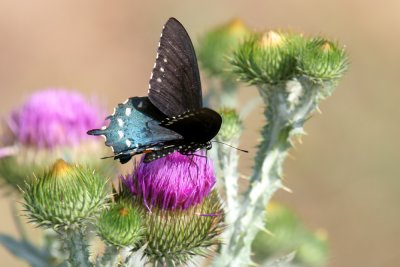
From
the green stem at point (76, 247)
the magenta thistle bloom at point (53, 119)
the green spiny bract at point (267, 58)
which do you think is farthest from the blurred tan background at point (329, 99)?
the green stem at point (76, 247)

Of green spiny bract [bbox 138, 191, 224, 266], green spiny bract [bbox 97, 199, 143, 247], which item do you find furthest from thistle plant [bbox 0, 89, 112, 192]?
green spiny bract [bbox 97, 199, 143, 247]

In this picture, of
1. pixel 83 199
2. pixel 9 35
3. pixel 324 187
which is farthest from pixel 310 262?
pixel 9 35

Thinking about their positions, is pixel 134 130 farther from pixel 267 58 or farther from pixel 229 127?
pixel 267 58

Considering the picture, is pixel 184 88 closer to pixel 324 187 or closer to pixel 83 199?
pixel 83 199

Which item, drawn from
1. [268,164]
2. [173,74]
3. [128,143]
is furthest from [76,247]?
[268,164]

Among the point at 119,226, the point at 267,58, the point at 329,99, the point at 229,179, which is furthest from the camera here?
the point at 329,99

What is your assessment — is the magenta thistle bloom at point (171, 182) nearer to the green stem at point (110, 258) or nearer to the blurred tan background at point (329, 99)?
the green stem at point (110, 258)
